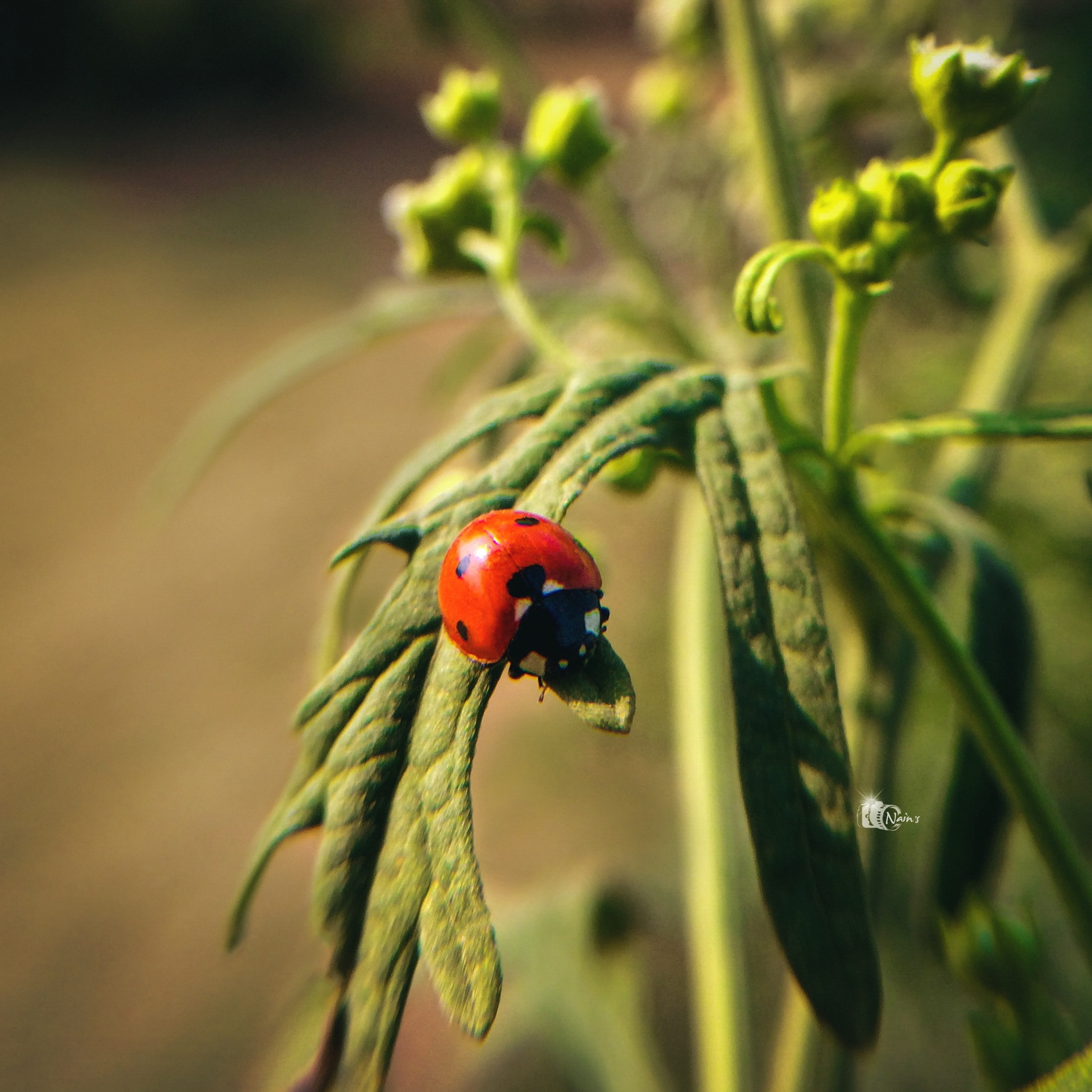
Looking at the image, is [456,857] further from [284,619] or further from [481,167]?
[284,619]

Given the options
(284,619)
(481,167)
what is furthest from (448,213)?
(284,619)

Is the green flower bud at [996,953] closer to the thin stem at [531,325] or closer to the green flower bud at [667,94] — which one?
the thin stem at [531,325]

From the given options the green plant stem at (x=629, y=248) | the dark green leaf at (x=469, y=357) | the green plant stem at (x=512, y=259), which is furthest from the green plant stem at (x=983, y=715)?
the dark green leaf at (x=469, y=357)

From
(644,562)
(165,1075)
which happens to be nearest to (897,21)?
(644,562)

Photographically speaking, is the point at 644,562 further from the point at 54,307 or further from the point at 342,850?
the point at 54,307

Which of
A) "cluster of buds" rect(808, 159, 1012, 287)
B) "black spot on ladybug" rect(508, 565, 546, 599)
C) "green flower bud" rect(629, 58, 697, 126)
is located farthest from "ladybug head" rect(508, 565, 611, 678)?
"green flower bud" rect(629, 58, 697, 126)

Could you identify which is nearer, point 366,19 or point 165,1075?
point 165,1075

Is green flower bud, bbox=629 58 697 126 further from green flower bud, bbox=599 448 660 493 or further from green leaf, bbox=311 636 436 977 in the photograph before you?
green leaf, bbox=311 636 436 977
